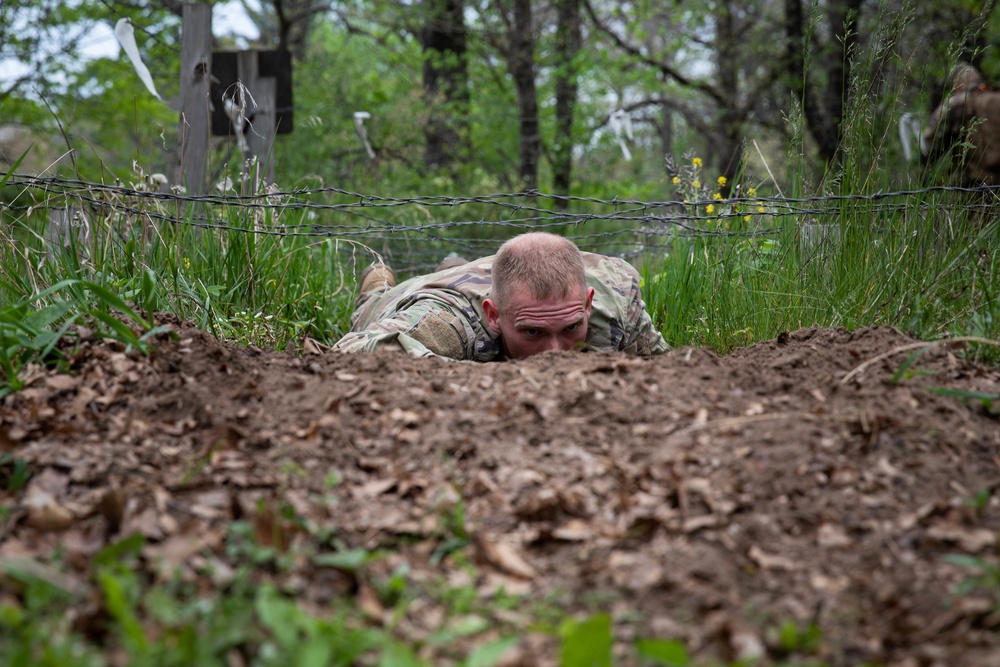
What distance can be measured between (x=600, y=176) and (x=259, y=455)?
54.9ft

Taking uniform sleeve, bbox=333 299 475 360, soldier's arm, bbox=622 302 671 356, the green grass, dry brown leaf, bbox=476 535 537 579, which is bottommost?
dry brown leaf, bbox=476 535 537 579

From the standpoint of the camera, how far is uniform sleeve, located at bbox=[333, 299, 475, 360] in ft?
12.1

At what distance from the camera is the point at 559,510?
6.98ft

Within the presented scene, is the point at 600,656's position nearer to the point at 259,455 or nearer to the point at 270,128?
the point at 259,455

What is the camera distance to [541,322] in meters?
3.85

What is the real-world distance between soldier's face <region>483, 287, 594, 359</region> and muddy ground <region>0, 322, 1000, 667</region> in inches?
35.5

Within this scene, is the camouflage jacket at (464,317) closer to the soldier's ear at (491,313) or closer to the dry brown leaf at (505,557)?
the soldier's ear at (491,313)

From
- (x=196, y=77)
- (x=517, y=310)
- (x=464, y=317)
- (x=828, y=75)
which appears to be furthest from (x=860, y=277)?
(x=828, y=75)

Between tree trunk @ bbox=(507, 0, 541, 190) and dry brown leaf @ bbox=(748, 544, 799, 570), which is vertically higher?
tree trunk @ bbox=(507, 0, 541, 190)

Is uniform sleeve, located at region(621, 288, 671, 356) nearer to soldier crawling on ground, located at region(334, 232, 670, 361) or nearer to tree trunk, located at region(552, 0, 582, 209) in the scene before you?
soldier crawling on ground, located at region(334, 232, 670, 361)

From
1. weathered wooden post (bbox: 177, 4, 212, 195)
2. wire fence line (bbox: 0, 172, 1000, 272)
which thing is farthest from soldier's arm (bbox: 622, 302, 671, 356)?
weathered wooden post (bbox: 177, 4, 212, 195)

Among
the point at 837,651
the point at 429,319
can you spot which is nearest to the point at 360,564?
the point at 837,651

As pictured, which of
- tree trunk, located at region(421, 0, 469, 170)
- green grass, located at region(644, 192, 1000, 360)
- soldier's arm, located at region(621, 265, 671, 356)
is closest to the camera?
green grass, located at region(644, 192, 1000, 360)

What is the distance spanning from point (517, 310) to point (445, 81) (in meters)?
10.1
